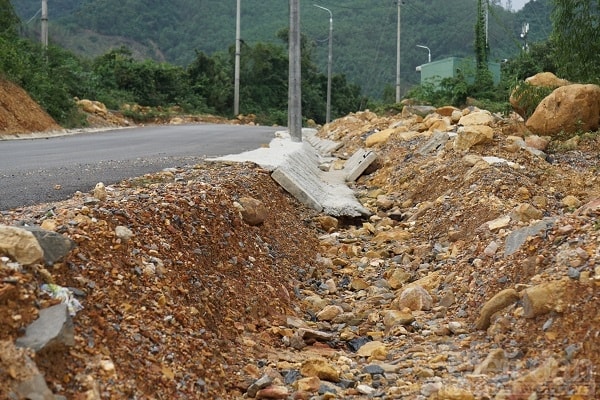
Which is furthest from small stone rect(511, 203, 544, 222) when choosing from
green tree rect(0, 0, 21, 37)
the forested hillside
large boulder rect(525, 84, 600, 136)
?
the forested hillside

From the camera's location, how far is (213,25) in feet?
197

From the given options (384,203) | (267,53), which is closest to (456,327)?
(384,203)

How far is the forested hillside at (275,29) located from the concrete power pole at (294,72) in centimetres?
4005

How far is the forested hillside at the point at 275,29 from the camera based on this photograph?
178 ft

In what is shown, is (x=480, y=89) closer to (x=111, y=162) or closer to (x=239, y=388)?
(x=111, y=162)

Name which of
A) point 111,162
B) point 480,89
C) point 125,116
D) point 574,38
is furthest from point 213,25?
point 111,162

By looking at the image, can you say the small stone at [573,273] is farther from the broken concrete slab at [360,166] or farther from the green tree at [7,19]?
the green tree at [7,19]

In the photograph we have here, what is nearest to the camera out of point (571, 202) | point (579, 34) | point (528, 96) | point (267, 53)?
point (571, 202)

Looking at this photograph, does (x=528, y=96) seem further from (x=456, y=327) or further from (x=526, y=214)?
(x=456, y=327)

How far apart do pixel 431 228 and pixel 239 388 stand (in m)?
3.59

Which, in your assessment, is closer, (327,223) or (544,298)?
(544,298)

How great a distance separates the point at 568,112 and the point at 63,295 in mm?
10100

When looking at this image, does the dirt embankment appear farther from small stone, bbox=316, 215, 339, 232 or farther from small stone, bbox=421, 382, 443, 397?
small stone, bbox=421, 382, 443, 397

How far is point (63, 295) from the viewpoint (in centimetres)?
294
